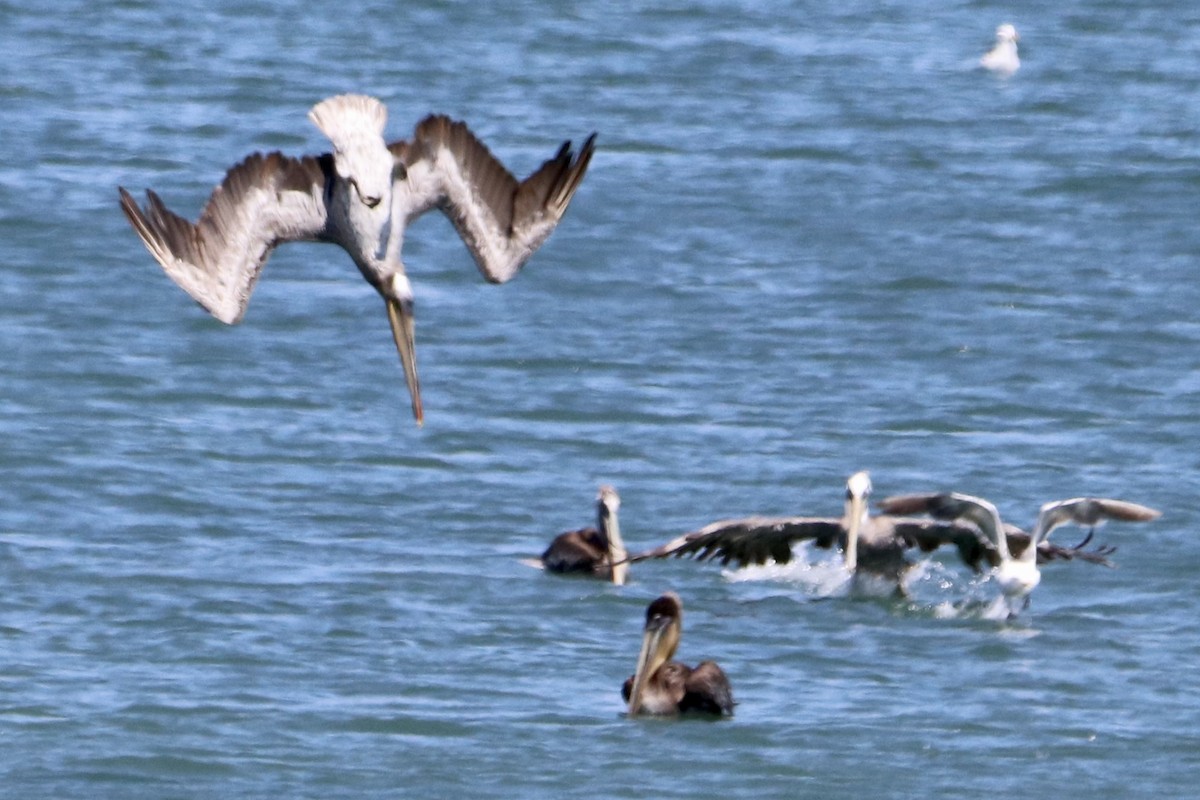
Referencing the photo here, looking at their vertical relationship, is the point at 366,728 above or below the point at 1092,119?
below

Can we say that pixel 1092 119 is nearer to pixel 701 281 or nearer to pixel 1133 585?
pixel 701 281

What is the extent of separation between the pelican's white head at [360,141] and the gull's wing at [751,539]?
4280mm

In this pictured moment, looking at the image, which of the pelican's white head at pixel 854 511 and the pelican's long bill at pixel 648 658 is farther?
the pelican's white head at pixel 854 511

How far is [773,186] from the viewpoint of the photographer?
25.0 m

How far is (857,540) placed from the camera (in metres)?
15.2

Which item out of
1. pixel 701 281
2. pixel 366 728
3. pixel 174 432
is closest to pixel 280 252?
pixel 701 281

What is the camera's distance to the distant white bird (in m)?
30.8

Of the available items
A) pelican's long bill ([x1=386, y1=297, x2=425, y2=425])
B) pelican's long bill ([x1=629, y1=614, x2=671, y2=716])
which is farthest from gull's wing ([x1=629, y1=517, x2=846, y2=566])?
pelican's long bill ([x1=386, y1=297, x2=425, y2=425])

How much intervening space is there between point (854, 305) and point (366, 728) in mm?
9849

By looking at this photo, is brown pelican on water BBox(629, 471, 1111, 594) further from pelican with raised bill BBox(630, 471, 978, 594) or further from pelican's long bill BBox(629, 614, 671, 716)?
pelican's long bill BBox(629, 614, 671, 716)

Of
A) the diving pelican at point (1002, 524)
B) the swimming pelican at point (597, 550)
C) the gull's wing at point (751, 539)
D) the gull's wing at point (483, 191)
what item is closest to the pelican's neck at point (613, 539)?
the swimming pelican at point (597, 550)

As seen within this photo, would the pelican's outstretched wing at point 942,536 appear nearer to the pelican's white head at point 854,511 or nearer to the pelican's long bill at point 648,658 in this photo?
the pelican's white head at point 854,511

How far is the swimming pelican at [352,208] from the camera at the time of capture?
1026cm

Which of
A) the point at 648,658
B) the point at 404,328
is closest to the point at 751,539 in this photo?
the point at 648,658
